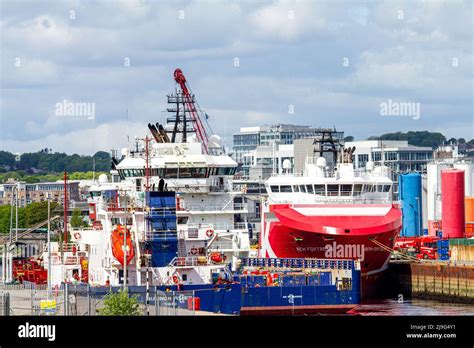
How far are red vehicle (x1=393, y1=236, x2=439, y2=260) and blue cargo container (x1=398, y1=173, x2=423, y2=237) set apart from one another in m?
14.5

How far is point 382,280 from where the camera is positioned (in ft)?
241

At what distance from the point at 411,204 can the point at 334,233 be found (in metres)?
38.9

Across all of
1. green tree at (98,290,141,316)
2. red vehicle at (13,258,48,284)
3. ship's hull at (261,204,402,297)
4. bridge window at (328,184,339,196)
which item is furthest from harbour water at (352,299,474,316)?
green tree at (98,290,141,316)

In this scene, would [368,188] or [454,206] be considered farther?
[454,206]

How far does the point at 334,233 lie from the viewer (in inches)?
2630

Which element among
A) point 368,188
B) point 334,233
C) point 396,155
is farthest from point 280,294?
point 396,155

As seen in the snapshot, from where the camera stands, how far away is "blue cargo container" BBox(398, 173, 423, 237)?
10319 cm

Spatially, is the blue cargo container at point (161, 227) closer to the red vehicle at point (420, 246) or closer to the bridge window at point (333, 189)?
the bridge window at point (333, 189)

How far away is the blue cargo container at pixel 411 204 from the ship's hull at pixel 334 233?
3286cm

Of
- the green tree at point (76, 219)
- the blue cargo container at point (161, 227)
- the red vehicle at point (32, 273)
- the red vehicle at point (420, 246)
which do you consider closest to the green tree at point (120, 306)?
the blue cargo container at point (161, 227)
